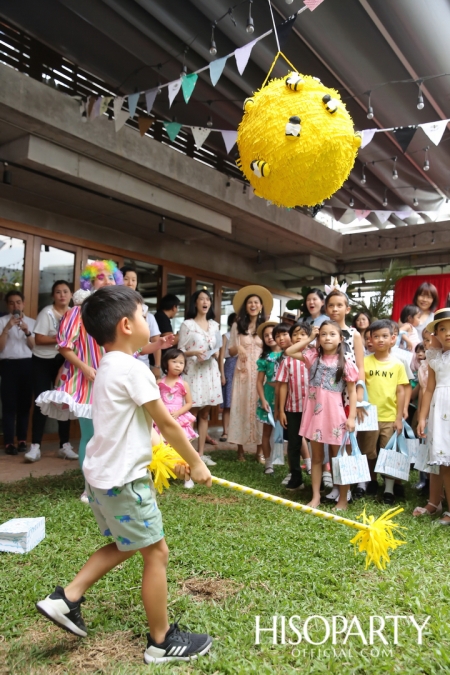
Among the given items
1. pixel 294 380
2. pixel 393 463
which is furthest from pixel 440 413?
pixel 294 380

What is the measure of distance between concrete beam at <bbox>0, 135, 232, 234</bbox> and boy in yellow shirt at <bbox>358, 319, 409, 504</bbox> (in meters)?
3.16

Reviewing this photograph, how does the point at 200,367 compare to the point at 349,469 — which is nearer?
the point at 349,469

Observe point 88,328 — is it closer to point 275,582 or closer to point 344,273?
point 275,582

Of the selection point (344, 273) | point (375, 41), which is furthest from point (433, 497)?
point (344, 273)

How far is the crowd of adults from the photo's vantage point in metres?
4.72

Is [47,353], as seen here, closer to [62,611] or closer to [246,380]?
[246,380]

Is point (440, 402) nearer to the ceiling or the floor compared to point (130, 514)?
nearer to the ceiling

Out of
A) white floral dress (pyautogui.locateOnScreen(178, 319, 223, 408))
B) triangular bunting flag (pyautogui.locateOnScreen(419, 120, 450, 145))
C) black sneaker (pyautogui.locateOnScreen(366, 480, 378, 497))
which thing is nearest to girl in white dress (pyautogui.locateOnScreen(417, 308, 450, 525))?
black sneaker (pyautogui.locateOnScreen(366, 480, 378, 497))

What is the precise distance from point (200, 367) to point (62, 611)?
3381 mm

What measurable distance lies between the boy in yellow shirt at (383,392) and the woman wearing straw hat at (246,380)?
1.31 m

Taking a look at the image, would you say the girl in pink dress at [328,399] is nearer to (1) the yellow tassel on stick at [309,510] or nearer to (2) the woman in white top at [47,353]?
(1) the yellow tassel on stick at [309,510]

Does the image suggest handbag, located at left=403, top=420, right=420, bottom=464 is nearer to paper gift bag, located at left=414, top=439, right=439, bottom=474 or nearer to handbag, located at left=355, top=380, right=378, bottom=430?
paper gift bag, located at left=414, top=439, right=439, bottom=474

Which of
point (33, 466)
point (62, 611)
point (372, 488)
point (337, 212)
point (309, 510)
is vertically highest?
point (337, 212)

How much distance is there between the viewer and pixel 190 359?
16.1 feet
